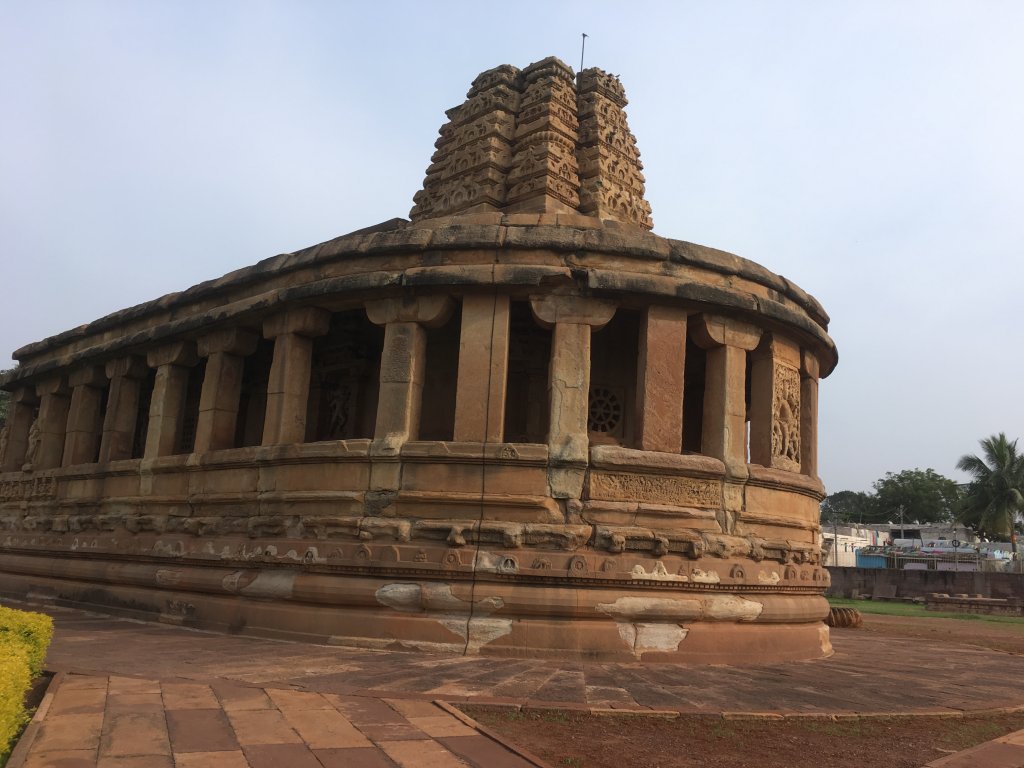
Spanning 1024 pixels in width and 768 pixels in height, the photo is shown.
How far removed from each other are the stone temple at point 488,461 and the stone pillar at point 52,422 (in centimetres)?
296

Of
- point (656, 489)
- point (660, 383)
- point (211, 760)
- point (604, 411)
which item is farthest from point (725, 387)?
point (211, 760)

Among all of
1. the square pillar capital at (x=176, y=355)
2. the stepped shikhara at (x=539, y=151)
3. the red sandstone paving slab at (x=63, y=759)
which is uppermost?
the stepped shikhara at (x=539, y=151)

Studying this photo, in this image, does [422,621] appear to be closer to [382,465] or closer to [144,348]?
[382,465]

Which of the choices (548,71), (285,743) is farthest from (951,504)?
(285,743)

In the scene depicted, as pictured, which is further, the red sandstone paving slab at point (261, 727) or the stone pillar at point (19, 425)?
the stone pillar at point (19, 425)

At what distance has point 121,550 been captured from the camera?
35.6ft

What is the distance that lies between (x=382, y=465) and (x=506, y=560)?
173cm

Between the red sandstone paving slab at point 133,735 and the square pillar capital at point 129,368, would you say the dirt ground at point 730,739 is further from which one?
the square pillar capital at point 129,368

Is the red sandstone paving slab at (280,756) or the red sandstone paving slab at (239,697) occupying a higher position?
the red sandstone paving slab at (239,697)

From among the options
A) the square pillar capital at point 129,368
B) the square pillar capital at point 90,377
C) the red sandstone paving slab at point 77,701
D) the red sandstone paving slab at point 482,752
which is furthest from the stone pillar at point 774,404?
the square pillar capital at point 90,377

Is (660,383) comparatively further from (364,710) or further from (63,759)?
(63,759)

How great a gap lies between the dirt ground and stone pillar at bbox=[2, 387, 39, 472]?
557 inches

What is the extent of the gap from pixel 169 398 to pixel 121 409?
160 centimetres

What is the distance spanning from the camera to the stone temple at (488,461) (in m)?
7.88
